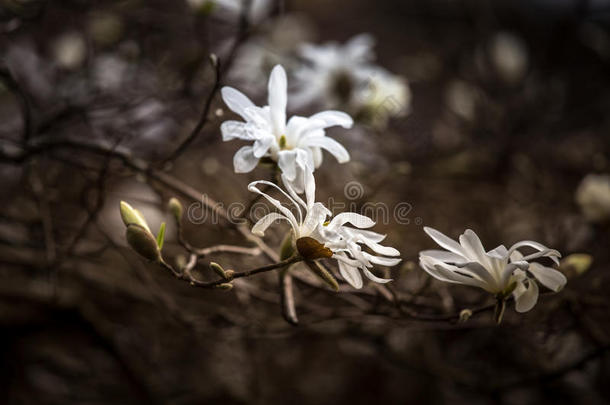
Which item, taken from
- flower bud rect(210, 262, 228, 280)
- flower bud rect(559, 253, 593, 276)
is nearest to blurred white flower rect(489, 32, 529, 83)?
flower bud rect(559, 253, 593, 276)

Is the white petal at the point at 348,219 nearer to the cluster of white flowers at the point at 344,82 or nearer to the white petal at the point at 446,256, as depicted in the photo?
the white petal at the point at 446,256

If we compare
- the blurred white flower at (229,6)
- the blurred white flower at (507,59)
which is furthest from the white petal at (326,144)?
the blurred white flower at (507,59)

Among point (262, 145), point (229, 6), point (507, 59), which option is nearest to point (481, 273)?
point (262, 145)

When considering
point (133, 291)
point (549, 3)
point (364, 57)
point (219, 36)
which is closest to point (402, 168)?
point (364, 57)

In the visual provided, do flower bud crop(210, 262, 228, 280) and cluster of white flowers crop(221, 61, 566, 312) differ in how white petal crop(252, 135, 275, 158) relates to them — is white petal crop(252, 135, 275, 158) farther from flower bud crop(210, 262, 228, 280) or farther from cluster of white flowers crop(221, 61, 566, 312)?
flower bud crop(210, 262, 228, 280)

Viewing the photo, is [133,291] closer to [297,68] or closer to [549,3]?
[297,68]

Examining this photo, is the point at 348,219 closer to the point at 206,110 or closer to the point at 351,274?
the point at 351,274
